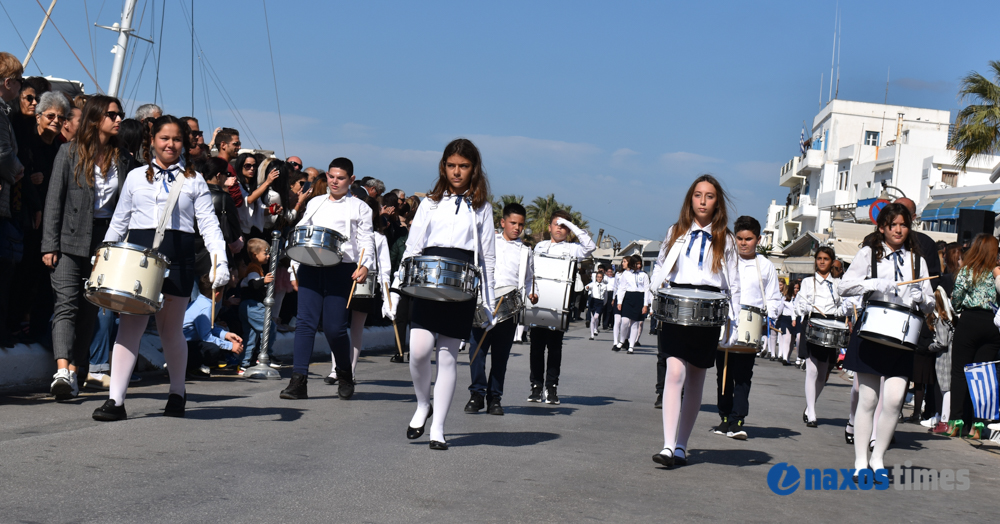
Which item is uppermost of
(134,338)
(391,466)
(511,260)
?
(511,260)

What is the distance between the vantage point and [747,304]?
9.24 metres

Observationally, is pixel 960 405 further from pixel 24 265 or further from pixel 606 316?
pixel 606 316

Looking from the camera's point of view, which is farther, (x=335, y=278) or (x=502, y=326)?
(x=502, y=326)

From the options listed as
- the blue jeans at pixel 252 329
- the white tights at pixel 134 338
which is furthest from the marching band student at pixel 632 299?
the white tights at pixel 134 338

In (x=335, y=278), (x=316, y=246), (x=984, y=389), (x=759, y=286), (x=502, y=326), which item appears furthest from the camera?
(x=984, y=389)

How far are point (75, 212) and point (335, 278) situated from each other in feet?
7.60

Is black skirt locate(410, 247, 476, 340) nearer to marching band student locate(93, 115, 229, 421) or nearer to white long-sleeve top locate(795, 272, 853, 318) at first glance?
marching band student locate(93, 115, 229, 421)

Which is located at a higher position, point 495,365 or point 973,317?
point 973,317

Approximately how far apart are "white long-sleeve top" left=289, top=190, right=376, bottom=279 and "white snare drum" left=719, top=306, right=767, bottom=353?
3.48 metres

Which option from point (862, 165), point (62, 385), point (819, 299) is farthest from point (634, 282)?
point (862, 165)

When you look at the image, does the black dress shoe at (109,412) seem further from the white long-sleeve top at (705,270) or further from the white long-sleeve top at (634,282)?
the white long-sleeve top at (634,282)

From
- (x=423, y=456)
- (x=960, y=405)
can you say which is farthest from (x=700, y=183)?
(x=960, y=405)

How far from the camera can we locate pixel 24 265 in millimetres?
8656

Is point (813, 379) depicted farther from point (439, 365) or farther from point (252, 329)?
point (252, 329)
